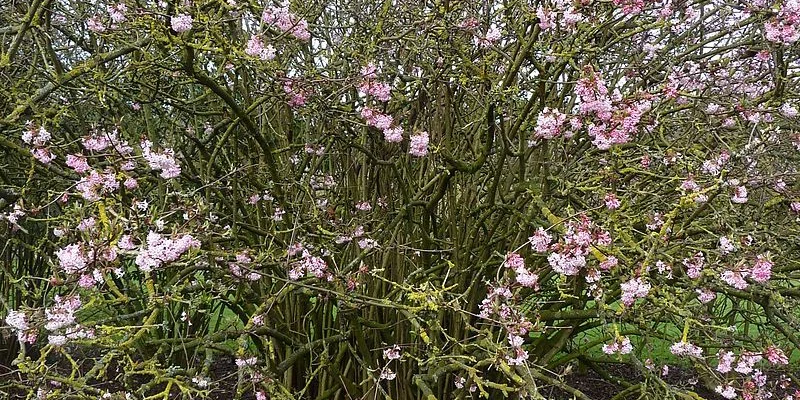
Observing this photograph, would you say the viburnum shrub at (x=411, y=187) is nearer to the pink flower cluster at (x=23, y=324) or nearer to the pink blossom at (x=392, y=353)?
the pink flower cluster at (x=23, y=324)

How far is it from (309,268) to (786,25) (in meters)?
2.62

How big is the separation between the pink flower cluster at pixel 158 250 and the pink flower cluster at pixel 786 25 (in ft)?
9.38

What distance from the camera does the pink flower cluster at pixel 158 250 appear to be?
106 inches

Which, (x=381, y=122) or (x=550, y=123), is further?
(x=381, y=122)

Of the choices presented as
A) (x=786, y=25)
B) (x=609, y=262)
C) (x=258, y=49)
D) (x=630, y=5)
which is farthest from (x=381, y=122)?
(x=786, y=25)

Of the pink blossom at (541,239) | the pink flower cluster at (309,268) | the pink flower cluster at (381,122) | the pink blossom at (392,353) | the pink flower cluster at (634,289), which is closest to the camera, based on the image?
the pink flower cluster at (634,289)

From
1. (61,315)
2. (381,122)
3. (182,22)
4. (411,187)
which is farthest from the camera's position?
(411,187)

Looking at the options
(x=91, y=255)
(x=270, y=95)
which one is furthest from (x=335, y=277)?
(x=91, y=255)

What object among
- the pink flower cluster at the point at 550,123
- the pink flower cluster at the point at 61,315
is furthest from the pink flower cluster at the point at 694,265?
the pink flower cluster at the point at 61,315

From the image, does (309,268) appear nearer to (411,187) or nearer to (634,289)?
(411,187)

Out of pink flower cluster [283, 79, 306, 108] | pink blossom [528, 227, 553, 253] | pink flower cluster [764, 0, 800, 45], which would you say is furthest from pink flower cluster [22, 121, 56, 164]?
pink flower cluster [764, 0, 800, 45]

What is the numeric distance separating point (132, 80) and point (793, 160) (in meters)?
4.06

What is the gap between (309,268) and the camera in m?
3.77

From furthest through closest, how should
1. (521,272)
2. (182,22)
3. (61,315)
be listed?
(521,272), (182,22), (61,315)
